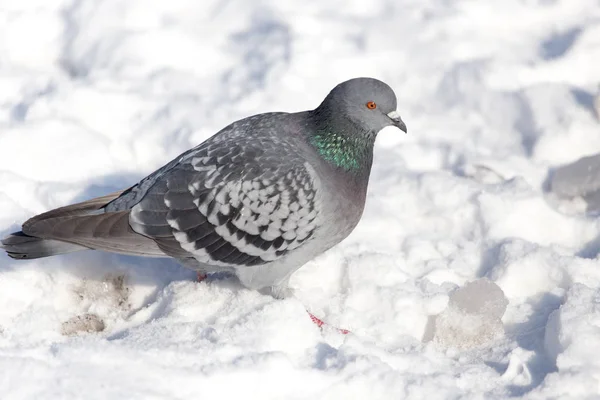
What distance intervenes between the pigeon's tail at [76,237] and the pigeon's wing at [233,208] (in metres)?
0.05

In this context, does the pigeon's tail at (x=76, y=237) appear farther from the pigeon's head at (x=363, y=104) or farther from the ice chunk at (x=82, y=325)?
the pigeon's head at (x=363, y=104)

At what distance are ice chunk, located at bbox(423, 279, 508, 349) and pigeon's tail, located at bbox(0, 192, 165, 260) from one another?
1.37 metres

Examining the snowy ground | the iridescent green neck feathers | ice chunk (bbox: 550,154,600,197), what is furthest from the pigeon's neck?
ice chunk (bbox: 550,154,600,197)

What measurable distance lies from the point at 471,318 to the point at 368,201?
126cm

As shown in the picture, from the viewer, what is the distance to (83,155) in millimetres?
4996

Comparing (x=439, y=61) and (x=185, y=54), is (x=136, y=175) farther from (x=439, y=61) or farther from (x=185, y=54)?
(x=439, y=61)

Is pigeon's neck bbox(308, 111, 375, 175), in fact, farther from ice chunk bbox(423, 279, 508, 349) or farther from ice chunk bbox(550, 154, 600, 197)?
ice chunk bbox(550, 154, 600, 197)

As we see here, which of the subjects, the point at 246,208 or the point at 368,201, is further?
the point at 368,201

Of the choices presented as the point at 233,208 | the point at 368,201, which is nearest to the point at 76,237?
the point at 233,208

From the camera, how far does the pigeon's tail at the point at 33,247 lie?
3.67 meters

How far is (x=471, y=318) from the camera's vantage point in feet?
12.1

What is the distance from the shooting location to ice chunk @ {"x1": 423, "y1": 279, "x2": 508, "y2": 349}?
3672 millimetres

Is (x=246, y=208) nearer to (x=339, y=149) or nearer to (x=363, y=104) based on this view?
(x=339, y=149)

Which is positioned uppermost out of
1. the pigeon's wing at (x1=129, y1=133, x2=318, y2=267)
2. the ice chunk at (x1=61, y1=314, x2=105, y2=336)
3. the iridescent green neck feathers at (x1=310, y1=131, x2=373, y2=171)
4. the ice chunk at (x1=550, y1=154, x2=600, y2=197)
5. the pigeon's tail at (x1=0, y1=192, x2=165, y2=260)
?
the ice chunk at (x1=550, y1=154, x2=600, y2=197)
